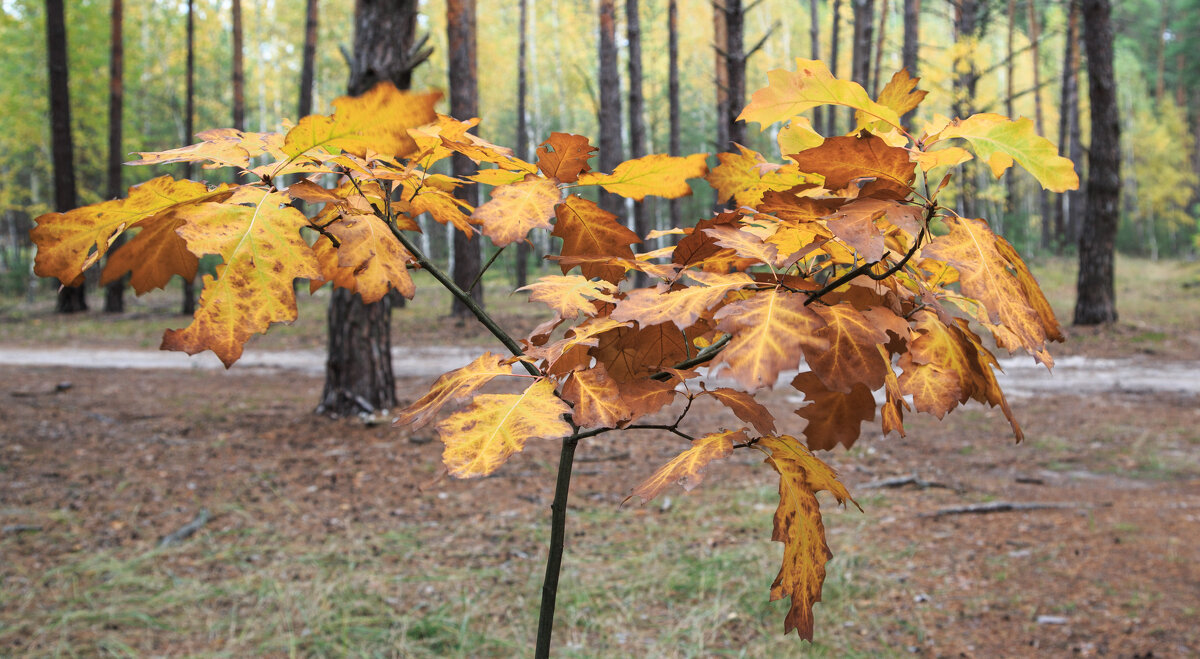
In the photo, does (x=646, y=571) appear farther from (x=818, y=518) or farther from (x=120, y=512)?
(x=120, y=512)

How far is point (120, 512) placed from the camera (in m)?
3.54

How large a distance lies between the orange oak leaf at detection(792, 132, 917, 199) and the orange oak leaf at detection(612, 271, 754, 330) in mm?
129

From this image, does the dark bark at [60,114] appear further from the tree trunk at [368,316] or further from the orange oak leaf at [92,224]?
the orange oak leaf at [92,224]

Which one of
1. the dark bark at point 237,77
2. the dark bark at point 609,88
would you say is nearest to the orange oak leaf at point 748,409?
the dark bark at point 609,88

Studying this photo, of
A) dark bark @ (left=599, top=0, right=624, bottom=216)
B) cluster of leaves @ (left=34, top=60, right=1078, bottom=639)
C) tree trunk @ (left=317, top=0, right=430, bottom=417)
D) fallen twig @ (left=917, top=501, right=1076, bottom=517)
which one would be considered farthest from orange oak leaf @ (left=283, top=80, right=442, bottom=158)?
dark bark @ (left=599, top=0, right=624, bottom=216)

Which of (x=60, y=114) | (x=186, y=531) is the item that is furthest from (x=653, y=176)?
(x=60, y=114)

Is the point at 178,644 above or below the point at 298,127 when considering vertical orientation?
below

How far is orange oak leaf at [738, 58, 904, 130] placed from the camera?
28.3 inches

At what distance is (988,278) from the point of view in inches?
25.8

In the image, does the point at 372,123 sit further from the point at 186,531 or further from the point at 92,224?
the point at 186,531

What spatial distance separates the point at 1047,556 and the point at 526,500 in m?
2.36

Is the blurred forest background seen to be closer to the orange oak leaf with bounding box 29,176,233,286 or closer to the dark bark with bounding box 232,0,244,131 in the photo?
the dark bark with bounding box 232,0,244,131

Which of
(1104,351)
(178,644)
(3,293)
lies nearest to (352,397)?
(178,644)

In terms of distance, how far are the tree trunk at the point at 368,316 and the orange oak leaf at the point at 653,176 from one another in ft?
14.1
